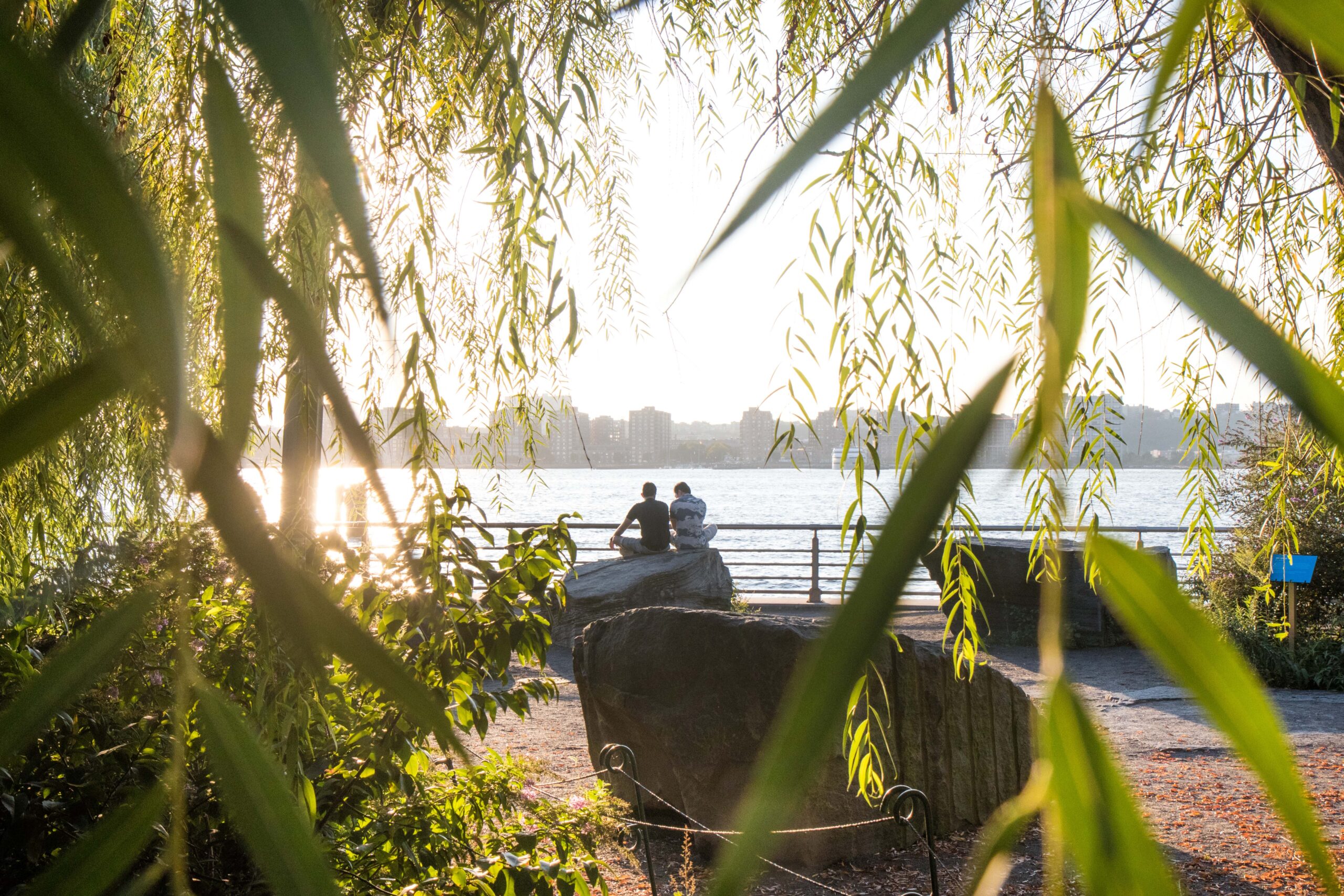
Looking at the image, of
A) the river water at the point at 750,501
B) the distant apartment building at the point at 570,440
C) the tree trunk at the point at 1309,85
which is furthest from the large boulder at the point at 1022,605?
the tree trunk at the point at 1309,85

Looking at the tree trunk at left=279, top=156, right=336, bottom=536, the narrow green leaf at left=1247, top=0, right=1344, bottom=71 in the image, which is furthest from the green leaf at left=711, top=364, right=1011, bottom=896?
the tree trunk at left=279, top=156, right=336, bottom=536

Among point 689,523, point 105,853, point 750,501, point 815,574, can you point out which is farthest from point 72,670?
point 750,501

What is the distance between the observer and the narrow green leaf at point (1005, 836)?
27 cm

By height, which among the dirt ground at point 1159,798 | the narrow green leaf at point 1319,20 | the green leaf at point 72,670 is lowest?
the dirt ground at point 1159,798

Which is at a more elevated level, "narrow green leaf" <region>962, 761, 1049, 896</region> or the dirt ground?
Answer: "narrow green leaf" <region>962, 761, 1049, 896</region>

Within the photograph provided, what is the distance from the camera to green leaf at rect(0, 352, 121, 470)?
0.73 ft

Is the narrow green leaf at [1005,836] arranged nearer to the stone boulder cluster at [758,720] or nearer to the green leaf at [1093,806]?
the green leaf at [1093,806]

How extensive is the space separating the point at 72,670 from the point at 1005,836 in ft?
0.96

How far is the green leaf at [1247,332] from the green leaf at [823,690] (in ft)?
0.28

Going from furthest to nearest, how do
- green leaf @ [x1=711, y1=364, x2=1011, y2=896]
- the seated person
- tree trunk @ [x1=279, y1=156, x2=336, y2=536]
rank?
the seated person → tree trunk @ [x1=279, y1=156, x2=336, y2=536] → green leaf @ [x1=711, y1=364, x2=1011, y2=896]

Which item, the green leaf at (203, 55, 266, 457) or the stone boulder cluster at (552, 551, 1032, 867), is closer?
the green leaf at (203, 55, 266, 457)

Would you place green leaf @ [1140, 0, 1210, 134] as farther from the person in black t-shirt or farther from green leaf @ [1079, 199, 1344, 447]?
the person in black t-shirt

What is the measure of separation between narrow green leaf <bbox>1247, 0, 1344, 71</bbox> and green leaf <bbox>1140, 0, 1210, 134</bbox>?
2 cm

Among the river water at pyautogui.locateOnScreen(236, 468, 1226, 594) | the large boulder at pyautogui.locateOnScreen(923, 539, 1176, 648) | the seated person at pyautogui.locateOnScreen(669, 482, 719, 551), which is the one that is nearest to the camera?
the river water at pyautogui.locateOnScreen(236, 468, 1226, 594)
